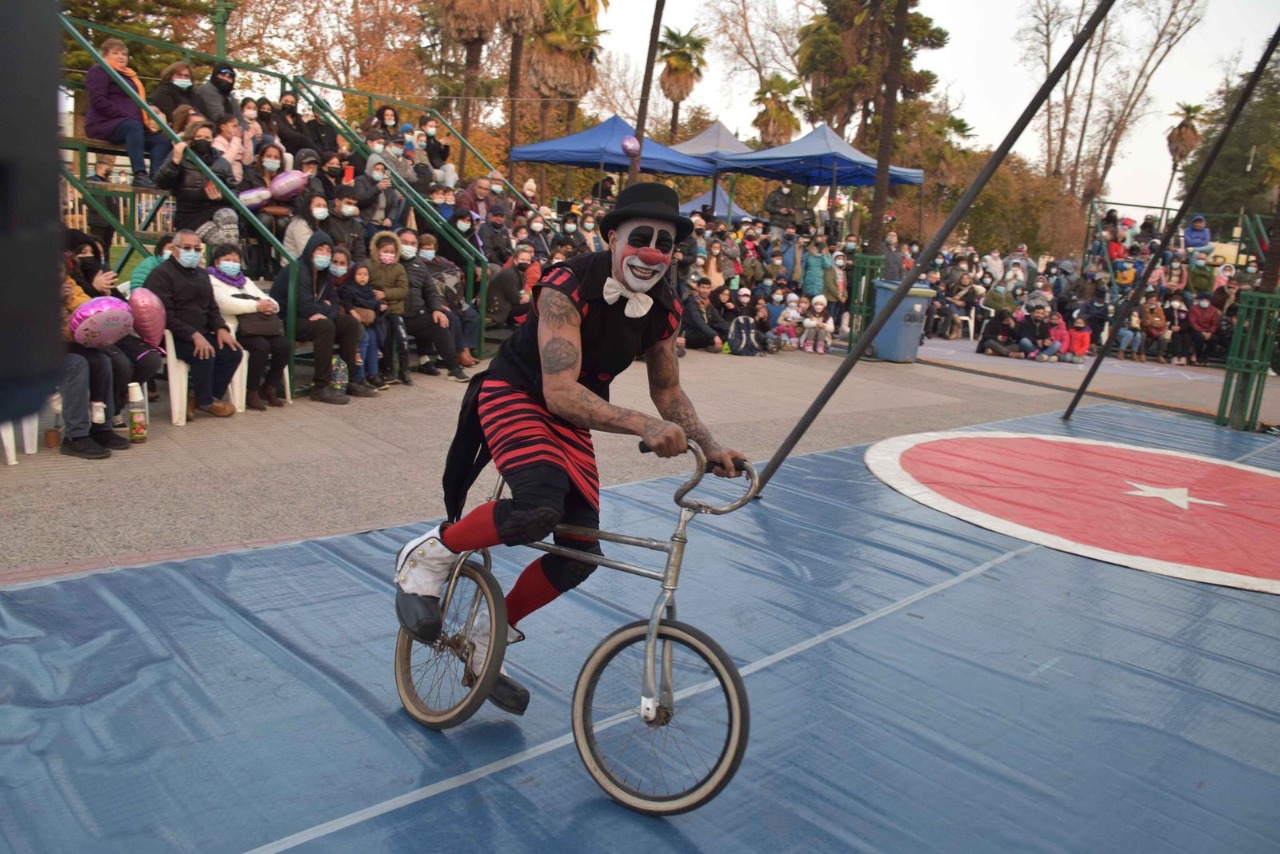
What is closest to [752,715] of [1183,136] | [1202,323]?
[1202,323]

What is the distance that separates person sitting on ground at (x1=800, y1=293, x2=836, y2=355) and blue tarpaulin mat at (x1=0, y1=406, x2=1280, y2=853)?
1079 centimetres

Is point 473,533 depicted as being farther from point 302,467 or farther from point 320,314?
point 320,314

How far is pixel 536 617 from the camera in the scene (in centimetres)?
432

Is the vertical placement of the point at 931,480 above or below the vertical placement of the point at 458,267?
below

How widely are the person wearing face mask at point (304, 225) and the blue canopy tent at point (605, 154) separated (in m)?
11.2

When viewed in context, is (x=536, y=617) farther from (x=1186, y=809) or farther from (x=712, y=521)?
(x=1186, y=809)

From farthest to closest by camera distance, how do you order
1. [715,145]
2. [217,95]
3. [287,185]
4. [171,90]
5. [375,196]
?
[715,145]
[375,196]
[217,95]
[171,90]
[287,185]

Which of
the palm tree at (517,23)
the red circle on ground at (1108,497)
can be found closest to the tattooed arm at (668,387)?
the red circle on ground at (1108,497)

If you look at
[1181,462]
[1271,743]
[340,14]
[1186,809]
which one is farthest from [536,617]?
[340,14]

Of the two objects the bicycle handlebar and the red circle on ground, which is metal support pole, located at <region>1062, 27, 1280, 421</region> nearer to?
the red circle on ground

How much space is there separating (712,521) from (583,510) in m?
2.83

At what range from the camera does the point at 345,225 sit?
9.52 meters

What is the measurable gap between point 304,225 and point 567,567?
7.02 m

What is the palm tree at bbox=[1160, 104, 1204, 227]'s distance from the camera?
1593 inches
